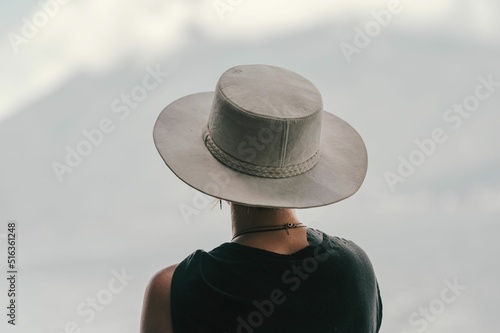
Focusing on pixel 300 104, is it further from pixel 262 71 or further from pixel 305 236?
pixel 305 236

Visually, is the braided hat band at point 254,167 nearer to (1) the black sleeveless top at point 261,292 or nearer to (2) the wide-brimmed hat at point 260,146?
(2) the wide-brimmed hat at point 260,146

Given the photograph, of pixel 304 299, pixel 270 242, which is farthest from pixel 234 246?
pixel 304 299

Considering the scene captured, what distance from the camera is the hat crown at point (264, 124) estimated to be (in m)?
2.03

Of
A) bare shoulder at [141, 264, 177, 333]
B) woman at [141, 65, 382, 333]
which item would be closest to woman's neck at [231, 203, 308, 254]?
woman at [141, 65, 382, 333]

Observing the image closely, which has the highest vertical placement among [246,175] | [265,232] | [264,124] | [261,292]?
[264,124]

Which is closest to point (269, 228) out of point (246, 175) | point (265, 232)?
point (265, 232)

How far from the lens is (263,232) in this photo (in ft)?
6.73

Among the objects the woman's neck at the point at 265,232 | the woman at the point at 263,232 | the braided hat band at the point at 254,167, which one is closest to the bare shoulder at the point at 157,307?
the woman at the point at 263,232

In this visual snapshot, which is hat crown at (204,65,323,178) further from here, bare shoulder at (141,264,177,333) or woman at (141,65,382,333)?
bare shoulder at (141,264,177,333)

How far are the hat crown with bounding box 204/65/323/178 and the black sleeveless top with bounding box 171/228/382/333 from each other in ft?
0.73

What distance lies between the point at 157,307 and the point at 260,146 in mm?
499

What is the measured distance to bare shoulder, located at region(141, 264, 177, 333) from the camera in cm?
199

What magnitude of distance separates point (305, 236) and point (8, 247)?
Answer: 338cm

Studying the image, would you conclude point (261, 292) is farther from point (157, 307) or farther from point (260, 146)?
point (260, 146)
